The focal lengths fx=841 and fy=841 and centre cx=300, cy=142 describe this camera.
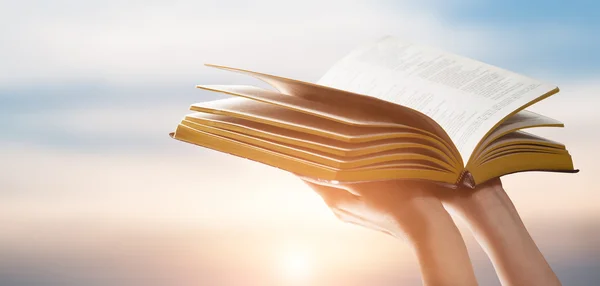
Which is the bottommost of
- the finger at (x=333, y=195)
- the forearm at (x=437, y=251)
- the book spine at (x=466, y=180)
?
the forearm at (x=437, y=251)

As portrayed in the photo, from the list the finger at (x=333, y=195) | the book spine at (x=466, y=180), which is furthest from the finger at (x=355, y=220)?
the book spine at (x=466, y=180)

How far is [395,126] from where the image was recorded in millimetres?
1036

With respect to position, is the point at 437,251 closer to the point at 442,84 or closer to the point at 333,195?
the point at 333,195

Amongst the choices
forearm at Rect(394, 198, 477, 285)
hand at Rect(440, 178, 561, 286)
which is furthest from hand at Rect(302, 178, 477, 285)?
hand at Rect(440, 178, 561, 286)

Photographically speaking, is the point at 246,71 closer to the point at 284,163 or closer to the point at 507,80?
the point at 284,163

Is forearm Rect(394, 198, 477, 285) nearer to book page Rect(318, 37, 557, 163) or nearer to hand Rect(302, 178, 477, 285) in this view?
hand Rect(302, 178, 477, 285)

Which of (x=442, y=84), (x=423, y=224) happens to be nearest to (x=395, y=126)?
(x=423, y=224)

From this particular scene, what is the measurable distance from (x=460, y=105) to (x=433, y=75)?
0.10 metres

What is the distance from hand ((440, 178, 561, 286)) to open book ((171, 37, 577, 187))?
5 centimetres

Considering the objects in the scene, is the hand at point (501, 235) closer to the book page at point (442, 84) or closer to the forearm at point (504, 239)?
the forearm at point (504, 239)

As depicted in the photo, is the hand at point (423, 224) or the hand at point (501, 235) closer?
the hand at point (423, 224)

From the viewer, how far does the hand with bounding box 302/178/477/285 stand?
1.06m

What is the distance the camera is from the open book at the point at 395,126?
100cm

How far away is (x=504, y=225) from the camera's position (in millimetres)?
1202
